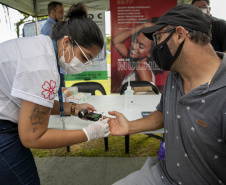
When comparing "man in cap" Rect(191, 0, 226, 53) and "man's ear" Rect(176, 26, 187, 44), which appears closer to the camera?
"man's ear" Rect(176, 26, 187, 44)

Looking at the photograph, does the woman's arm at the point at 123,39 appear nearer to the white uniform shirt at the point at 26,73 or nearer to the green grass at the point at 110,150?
the green grass at the point at 110,150

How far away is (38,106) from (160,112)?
0.95 metres

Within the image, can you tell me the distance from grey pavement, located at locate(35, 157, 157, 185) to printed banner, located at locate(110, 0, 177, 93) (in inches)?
91.6

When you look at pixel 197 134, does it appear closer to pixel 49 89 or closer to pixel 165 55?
pixel 165 55

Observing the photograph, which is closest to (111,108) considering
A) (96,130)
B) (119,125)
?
(119,125)

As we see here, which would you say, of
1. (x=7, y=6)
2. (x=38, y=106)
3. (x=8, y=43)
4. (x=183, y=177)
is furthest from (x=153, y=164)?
(x=7, y=6)

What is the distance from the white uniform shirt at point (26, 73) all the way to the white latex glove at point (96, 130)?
351mm

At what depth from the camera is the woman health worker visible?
2.92ft

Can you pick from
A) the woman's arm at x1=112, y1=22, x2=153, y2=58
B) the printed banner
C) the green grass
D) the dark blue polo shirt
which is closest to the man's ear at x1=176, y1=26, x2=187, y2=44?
the dark blue polo shirt

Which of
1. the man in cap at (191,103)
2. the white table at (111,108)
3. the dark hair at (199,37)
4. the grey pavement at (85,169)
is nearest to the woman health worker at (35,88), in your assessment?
the white table at (111,108)

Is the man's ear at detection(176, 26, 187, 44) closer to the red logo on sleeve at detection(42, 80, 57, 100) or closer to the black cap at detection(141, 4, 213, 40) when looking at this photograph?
the black cap at detection(141, 4, 213, 40)

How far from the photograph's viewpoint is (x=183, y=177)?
105cm

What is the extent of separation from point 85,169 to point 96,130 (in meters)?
1.48

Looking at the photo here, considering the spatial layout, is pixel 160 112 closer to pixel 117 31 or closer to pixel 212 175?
pixel 212 175
